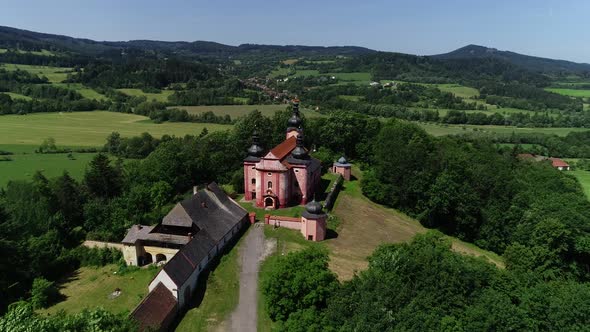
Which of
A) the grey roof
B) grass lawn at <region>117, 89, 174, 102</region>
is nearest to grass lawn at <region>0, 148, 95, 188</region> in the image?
the grey roof

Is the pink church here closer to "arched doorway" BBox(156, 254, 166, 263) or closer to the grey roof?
the grey roof

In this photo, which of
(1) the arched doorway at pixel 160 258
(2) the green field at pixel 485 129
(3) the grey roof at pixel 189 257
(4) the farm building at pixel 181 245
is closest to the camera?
(4) the farm building at pixel 181 245

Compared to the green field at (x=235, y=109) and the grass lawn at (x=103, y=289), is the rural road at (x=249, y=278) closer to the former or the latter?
the grass lawn at (x=103, y=289)

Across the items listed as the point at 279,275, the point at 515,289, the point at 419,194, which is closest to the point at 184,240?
the point at 279,275

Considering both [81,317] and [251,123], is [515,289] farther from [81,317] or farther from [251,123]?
[251,123]

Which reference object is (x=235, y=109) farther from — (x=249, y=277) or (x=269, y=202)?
(x=249, y=277)

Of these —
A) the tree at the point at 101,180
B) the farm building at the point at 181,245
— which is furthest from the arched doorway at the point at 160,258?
the tree at the point at 101,180
